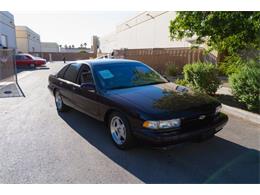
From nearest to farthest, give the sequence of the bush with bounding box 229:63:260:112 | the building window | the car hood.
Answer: the car hood, the bush with bounding box 229:63:260:112, the building window

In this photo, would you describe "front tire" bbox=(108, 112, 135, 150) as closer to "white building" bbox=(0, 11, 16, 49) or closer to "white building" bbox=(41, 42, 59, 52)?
"white building" bbox=(0, 11, 16, 49)

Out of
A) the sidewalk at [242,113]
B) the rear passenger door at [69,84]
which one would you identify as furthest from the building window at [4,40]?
the sidewalk at [242,113]

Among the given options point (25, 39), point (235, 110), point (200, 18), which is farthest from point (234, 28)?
point (25, 39)

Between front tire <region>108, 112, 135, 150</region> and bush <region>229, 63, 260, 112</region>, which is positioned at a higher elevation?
bush <region>229, 63, 260, 112</region>

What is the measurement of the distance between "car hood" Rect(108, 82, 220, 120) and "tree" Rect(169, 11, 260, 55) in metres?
3.53

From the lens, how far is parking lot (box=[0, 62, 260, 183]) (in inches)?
117

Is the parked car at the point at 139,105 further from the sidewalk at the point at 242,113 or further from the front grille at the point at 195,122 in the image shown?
the sidewalk at the point at 242,113

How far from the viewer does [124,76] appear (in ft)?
14.5

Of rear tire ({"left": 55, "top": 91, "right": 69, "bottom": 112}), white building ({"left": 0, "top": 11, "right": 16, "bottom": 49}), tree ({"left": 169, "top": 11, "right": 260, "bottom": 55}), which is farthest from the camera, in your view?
white building ({"left": 0, "top": 11, "right": 16, "bottom": 49})

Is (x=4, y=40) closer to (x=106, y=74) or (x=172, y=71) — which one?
(x=172, y=71)

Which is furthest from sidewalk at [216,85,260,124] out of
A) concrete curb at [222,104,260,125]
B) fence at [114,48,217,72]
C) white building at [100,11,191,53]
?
white building at [100,11,191,53]

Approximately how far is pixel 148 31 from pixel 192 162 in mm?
24850

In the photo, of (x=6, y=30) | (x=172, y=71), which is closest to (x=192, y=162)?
(x=172, y=71)

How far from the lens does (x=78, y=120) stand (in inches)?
209
